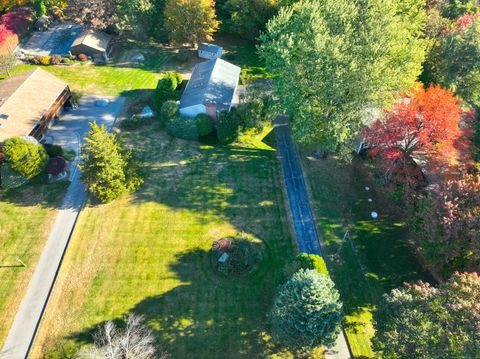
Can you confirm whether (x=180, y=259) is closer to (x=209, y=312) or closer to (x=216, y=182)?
(x=209, y=312)

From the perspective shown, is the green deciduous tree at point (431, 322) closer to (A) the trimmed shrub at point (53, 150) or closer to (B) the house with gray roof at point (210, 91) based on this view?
(B) the house with gray roof at point (210, 91)

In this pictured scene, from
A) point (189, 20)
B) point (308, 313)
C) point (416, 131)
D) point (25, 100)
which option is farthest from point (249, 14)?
point (308, 313)

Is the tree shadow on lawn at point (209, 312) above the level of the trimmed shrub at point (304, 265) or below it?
below

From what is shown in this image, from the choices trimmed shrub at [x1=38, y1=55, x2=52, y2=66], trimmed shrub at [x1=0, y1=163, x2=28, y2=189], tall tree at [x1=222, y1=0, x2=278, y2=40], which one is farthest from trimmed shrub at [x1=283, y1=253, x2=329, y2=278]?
trimmed shrub at [x1=38, y1=55, x2=52, y2=66]

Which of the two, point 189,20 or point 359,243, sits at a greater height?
point 189,20

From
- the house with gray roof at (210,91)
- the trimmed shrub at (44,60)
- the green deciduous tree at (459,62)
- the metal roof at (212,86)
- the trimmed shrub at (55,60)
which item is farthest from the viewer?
the trimmed shrub at (55,60)

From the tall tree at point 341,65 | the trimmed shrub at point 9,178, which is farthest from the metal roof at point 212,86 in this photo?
the trimmed shrub at point 9,178
